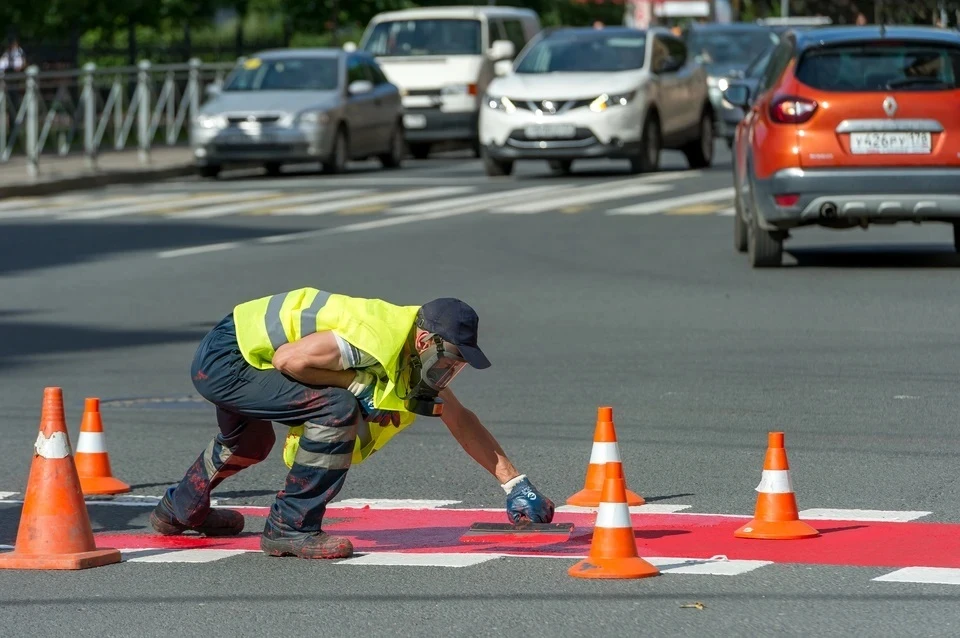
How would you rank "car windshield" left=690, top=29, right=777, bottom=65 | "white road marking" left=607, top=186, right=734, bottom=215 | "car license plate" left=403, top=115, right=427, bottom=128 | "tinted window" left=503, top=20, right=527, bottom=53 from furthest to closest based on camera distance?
"car windshield" left=690, top=29, right=777, bottom=65
"tinted window" left=503, top=20, right=527, bottom=53
"car license plate" left=403, top=115, right=427, bottom=128
"white road marking" left=607, top=186, right=734, bottom=215

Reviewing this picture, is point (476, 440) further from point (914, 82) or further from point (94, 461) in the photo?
point (914, 82)

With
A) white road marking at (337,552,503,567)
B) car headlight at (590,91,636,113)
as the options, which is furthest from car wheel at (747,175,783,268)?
car headlight at (590,91,636,113)

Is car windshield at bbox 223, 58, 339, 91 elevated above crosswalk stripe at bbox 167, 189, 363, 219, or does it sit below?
above

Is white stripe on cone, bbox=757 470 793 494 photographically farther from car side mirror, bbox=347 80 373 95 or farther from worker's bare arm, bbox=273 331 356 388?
car side mirror, bbox=347 80 373 95

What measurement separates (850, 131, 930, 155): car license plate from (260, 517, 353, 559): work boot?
Result: 8850mm

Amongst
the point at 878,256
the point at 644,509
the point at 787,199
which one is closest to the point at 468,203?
the point at 878,256

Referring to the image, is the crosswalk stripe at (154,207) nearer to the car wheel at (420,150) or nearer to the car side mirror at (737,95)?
the car side mirror at (737,95)

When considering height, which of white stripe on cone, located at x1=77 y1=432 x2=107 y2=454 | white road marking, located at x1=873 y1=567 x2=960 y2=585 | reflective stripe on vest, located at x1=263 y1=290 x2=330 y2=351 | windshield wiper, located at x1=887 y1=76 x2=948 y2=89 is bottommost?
white stripe on cone, located at x1=77 y1=432 x2=107 y2=454

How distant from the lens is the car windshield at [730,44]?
3522 centimetres

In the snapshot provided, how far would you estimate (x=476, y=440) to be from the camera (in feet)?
23.0

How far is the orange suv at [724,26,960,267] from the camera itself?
1483 centimetres

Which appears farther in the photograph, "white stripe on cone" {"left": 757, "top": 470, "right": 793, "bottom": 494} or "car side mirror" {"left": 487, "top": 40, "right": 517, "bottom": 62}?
"car side mirror" {"left": 487, "top": 40, "right": 517, "bottom": 62}

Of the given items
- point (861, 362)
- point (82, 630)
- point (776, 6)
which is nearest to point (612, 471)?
point (82, 630)

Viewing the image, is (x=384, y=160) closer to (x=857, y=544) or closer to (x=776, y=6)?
(x=857, y=544)
